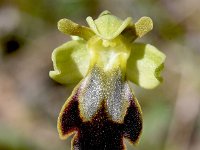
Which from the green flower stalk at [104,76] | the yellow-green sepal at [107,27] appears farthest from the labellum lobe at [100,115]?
the yellow-green sepal at [107,27]

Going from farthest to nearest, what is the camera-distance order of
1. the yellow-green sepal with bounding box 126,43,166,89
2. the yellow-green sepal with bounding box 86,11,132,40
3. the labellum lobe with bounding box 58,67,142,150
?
1. the yellow-green sepal with bounding box 126,43,166,89
2. the yellow-green sepal with bounding box 86,11,132,40
3. the labellum lobe with bounding box 58,67,142,150

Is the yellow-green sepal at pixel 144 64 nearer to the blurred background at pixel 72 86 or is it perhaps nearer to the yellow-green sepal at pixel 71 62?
the yellow-green sepal at pixel 71 62

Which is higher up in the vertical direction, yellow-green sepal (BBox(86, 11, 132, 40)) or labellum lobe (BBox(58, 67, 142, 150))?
yellow-green sepal (BBox(86, 11, 132, 40))

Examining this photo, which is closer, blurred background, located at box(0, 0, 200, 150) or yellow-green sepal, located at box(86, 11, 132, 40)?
yellow-green sepal, located at box(86, 11, 132, 40)

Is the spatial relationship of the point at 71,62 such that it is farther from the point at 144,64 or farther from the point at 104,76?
the point at 144,64

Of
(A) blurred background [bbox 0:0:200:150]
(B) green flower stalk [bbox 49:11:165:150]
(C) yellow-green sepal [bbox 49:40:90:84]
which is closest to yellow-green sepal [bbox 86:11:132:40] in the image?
(B) green flower stalk [bbox 49:11:165:150]

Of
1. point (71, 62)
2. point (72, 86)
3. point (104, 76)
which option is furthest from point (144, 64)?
point (72, 86)

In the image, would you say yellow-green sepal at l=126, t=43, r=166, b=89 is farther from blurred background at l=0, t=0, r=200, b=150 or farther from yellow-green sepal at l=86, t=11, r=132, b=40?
blurred background at l=0, t=0, r=200, b=150
